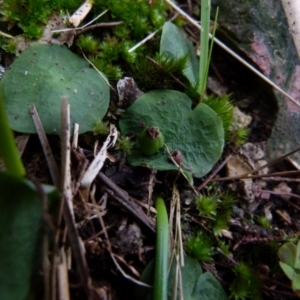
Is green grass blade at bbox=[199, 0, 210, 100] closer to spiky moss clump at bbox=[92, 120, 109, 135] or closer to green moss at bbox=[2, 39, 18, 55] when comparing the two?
spiky moss clump at bbox=[92, 120, 109, 135]

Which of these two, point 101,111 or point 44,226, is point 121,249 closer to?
point 44,226

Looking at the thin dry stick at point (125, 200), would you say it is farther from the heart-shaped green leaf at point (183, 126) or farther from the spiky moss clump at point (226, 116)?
the spiky moss clump at point (226, 116)

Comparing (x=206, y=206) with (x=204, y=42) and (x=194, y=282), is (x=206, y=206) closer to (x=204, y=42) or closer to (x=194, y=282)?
(x=194, y=282)

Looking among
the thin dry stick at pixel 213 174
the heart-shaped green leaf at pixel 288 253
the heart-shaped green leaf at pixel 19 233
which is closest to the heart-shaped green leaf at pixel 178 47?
the thin dry stick at pixel 213 174

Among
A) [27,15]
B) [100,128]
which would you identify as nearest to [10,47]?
[27,15]

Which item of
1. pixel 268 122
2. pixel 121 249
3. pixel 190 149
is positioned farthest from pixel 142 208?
pixel 268 122
